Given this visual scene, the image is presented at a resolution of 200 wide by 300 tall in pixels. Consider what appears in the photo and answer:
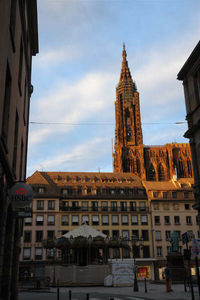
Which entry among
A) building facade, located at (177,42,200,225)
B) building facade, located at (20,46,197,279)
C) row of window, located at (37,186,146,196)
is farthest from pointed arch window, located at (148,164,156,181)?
building facade, located at (177,42,200,225)

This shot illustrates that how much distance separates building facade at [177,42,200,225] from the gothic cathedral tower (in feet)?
302

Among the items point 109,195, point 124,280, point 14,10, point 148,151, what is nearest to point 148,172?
point 148,151

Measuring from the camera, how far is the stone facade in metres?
121

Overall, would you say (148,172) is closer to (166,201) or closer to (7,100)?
(166,201)

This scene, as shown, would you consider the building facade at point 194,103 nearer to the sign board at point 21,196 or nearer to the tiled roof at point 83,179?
the sign board at point 21,196

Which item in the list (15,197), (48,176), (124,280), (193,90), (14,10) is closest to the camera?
(15,197)

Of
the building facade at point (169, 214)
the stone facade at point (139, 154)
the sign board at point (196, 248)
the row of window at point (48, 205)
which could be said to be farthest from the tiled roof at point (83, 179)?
the sign board at point (196, 248)

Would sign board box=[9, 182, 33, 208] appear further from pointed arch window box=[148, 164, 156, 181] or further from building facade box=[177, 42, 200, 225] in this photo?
pointed arch window box=[148, 164, 156, 181]

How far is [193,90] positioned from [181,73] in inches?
85.6

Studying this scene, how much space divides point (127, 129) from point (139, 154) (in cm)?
1499

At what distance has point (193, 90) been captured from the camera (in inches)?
1014

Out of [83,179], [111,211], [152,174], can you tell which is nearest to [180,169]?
[152,174]

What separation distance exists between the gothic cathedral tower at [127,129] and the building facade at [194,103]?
92.0 meters

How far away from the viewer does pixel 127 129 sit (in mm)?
134500
